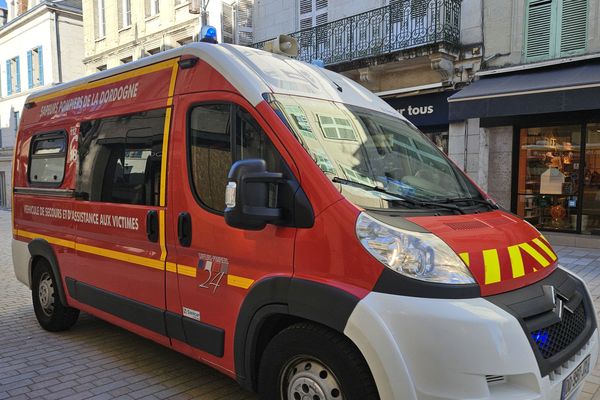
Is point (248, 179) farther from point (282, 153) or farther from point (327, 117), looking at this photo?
point (327, 117)

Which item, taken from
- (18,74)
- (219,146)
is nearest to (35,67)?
(18,74)

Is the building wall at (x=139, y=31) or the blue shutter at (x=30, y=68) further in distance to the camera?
the blue shutter at (x=30, y=68)

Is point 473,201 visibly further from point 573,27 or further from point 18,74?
point 18,74

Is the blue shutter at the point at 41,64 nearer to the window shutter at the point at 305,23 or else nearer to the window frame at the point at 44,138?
the window shutter at the point at 305,23

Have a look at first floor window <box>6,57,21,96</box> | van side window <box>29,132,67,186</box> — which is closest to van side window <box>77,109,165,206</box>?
van side window <box>29,132,67,186</box>

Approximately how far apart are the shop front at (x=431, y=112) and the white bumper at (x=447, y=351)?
32.3 feet

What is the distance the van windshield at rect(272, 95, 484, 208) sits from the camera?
102 inches

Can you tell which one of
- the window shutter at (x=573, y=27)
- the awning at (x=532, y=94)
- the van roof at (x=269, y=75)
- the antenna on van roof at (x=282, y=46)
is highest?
the window shutter at (x=573, y=27)

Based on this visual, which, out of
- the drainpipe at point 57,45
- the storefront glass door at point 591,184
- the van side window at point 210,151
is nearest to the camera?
the van side window at point 210,151

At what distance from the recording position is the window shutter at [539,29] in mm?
9812

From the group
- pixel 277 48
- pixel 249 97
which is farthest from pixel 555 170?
pixel 249 97

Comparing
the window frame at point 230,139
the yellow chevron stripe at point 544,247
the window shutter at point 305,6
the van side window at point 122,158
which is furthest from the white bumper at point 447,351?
the window shutter at point 305,6

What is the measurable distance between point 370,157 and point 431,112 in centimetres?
931

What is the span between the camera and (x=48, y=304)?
4914 millimetres
